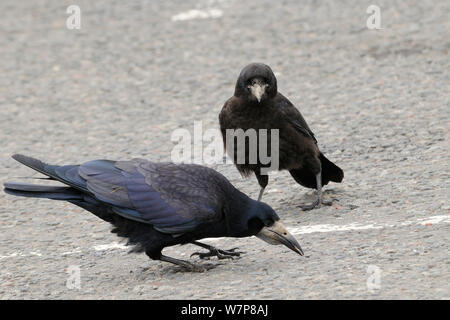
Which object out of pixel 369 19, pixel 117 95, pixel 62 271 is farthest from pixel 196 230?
pixel 369 19

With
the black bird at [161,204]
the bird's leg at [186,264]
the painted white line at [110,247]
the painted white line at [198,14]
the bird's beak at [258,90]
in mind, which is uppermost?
the painted white line at [198,14]

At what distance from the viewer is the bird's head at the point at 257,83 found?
730 centimetres

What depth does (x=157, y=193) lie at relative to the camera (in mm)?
6359

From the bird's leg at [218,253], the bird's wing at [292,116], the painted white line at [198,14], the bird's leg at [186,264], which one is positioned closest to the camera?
the bird's leg at [186,264]

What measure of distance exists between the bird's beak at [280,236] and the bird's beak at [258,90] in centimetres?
132

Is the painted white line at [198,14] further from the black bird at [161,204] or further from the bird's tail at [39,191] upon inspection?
the bird's tail at [39,191]

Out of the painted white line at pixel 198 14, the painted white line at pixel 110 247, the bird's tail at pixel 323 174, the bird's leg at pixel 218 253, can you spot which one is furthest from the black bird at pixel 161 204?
the painted white line at pixel 198 14

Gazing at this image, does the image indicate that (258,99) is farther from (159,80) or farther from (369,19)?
(369,19)

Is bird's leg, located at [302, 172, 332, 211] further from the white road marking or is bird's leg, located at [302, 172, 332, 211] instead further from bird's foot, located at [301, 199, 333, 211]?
the white road marking

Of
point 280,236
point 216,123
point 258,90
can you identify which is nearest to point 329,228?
point 280,236

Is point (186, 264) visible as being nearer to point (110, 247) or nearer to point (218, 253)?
point (218, 253)

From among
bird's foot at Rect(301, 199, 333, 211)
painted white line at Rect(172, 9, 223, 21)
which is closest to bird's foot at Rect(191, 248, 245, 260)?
bird's foot at Rect(301, 199, 333, 211)

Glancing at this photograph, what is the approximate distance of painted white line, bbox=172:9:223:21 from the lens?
44.1ft

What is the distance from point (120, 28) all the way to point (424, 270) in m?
8.53
